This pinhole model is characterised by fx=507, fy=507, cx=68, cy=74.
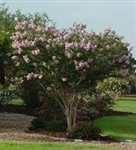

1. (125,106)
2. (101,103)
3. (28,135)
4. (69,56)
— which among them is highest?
(69,56)

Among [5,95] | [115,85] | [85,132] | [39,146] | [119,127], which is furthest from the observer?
[115,85]

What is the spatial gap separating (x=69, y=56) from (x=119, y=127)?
5.26 metres

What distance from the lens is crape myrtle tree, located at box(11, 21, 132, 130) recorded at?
45.2 ft

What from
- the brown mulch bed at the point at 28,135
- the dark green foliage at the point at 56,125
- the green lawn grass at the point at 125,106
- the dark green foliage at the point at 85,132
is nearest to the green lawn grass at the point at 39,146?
the brown mulch bed at the point at 28,135

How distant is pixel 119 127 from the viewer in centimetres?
1791

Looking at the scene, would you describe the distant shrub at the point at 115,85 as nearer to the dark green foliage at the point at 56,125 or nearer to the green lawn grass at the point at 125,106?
the green lawn grass at the point at 125,106

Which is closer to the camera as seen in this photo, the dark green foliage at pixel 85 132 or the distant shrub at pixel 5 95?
the dark green foliage at pixel 85 132

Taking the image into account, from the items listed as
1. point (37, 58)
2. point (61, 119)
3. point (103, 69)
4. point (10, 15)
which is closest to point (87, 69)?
point (103, 69)

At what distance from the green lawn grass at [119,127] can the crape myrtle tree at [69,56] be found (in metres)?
1.62

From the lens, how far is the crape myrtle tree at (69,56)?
45.2ft

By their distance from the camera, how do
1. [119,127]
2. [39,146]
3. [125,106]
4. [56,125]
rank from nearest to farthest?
[39,146] → [56,125] → [119,127] → [125,106]

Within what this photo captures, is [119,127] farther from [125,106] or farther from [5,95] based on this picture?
[125,106]

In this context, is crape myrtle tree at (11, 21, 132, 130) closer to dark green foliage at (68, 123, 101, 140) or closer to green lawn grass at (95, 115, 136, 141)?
dark green foliage at (68, 123, 101, 140)

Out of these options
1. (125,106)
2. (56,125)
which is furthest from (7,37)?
(125,106)
